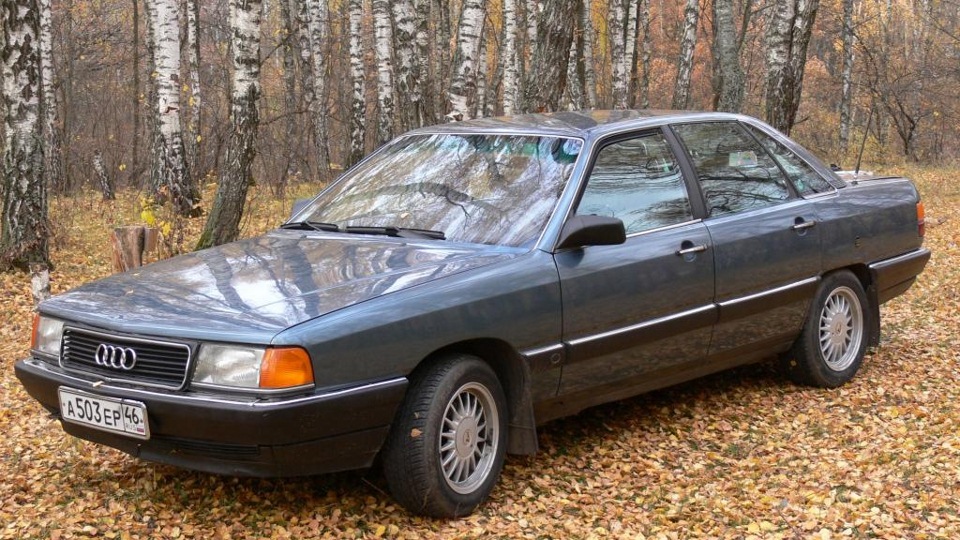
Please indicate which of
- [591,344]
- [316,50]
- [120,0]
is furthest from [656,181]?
[120,0]

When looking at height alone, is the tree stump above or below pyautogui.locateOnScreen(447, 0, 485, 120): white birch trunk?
below

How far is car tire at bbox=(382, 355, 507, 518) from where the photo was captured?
395cm

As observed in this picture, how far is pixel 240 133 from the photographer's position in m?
10.3

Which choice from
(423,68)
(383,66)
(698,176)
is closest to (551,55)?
(698,176)

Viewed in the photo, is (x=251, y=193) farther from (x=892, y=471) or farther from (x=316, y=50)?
(x=892, y=471)

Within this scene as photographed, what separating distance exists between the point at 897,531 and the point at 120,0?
33090 millimetres

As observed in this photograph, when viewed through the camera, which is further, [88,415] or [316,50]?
[316,50]

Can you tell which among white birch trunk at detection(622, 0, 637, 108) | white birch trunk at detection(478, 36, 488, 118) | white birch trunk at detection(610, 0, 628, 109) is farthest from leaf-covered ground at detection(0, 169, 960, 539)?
white birch trunk at detection(478, 36, 488, 118)

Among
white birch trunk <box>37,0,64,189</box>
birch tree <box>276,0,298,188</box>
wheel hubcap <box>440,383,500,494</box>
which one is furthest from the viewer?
birch tree <box>276,0,298,188</box>

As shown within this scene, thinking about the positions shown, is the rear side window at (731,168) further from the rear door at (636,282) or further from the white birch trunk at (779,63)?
the white birch trunk at (779,63)

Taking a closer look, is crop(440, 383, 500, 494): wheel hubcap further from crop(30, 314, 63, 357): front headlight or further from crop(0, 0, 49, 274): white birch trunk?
crop(0, 0, 49, 274): white birch trunk

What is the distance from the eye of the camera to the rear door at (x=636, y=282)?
15.2 ft

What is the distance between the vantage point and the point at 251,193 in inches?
690

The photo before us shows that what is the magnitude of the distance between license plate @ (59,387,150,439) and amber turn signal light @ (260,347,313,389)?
1.75 ft
